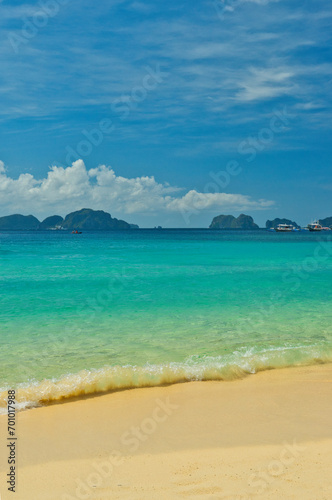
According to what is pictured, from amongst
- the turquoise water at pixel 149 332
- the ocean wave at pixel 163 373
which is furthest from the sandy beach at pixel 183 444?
the turquoise water at pixel 149 332

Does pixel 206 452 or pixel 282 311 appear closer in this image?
pixel 206 452

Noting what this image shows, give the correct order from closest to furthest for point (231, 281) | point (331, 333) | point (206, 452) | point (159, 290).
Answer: point (206, 452), point (331, 333), point (159, 290), point (231, 281)

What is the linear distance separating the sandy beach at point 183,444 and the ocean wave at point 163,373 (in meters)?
0.29

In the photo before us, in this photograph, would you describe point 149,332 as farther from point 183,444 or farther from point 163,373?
point 183,444

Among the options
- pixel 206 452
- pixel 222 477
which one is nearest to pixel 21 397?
pixel 206 452

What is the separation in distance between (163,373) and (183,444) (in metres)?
2.87

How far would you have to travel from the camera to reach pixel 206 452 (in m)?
5.77

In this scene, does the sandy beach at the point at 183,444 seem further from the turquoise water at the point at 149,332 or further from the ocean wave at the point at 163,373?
the turquoise water at the point at 149,332

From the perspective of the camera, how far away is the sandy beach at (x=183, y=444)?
4.89 metres

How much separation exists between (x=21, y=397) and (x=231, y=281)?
63.0 ft

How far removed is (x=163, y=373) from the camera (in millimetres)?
8906

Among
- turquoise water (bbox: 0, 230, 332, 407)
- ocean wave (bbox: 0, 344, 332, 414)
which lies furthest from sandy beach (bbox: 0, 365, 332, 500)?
turquoise water (bbox: 0, 230, 332, 407)

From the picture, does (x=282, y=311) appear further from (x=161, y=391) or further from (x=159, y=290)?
(x=161, y=391)

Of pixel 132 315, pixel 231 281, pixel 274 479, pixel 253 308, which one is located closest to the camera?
pixel 274 479
